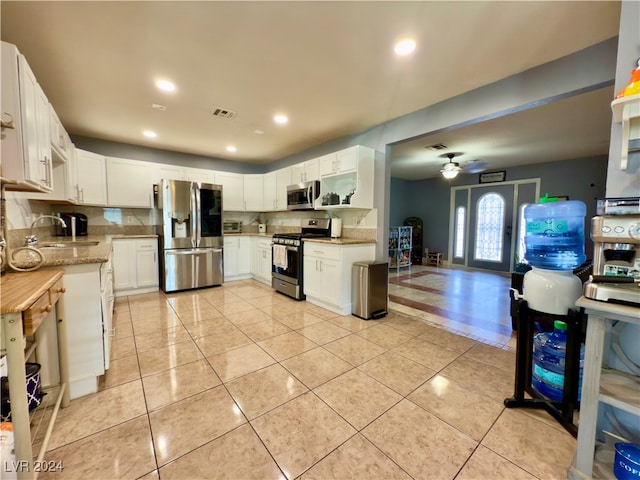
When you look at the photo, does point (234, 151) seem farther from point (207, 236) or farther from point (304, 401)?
point (304, 401)

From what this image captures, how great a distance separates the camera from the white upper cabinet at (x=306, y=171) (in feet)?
13.4

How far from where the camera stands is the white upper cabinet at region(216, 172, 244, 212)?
5195 millimetres

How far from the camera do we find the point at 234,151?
4.99 metres

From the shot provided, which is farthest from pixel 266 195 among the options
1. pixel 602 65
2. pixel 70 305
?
pixel 602 65

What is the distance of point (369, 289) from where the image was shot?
3199 millimetres

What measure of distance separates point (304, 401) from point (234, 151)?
456cm

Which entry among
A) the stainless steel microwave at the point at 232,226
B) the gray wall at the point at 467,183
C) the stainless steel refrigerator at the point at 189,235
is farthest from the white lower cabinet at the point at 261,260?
the gray wall at the point at 467,183

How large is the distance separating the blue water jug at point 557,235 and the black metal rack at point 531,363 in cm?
33

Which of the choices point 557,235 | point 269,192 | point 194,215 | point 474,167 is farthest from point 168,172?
point 474,167

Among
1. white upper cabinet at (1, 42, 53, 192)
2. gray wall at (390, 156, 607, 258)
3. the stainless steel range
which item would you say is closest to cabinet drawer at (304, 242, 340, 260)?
the stainless steel range

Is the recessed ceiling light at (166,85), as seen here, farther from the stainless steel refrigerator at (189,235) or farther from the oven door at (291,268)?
the oven door at (291,268)

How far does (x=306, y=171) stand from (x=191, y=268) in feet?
8.27

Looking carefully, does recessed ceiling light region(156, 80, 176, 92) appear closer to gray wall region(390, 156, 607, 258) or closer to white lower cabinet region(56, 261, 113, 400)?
white lower cabinet region(56, 261, 113, 400)

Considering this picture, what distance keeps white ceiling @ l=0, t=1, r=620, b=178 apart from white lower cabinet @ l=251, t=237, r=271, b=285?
207cm
